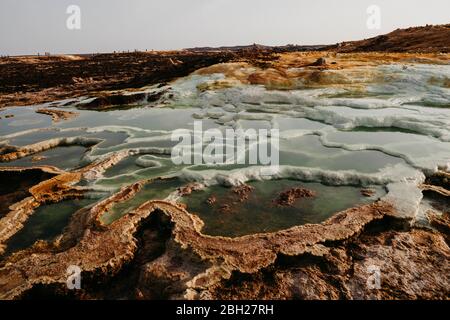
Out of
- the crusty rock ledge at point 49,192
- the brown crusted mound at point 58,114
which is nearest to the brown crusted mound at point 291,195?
the crusty rock ledge at point 49,192

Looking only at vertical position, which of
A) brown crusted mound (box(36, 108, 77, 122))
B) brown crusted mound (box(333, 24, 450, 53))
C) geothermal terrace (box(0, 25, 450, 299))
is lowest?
geothermal terrace (box(0, 25, 450, 299))

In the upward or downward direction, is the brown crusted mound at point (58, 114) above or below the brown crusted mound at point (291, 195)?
above

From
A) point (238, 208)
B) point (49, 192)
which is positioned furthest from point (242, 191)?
point (49, 192)

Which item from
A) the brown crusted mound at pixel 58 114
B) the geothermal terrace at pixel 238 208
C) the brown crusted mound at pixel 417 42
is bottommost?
the geothermal terrace at pixel 238 208

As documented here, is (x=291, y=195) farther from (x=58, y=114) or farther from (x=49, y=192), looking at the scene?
(x=58, y=114)

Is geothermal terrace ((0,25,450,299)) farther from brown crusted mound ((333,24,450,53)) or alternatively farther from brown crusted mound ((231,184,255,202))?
brown crusted mound ((333,24,450,53))

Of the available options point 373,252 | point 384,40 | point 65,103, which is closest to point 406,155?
point 373,252

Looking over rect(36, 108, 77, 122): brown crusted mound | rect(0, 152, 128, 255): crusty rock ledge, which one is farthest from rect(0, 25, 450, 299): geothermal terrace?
rect(36, 108, 77, 122): brown crusted mound

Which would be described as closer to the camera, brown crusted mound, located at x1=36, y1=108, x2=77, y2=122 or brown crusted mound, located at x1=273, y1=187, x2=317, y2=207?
brown crusted mound, located at x1=273, y1=187, x2=317, y2=207

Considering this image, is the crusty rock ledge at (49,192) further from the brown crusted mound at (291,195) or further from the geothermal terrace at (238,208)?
the brown crusted mound at (291,195)
